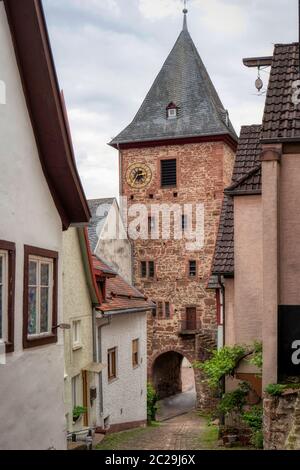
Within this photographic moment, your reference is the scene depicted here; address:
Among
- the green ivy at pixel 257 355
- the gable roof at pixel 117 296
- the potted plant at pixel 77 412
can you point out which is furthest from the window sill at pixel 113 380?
the green ivy at pixel 257 355

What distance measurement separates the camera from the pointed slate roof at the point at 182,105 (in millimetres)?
39969

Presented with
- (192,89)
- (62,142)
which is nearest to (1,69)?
(62,142)

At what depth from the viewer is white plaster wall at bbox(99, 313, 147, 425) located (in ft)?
66.2

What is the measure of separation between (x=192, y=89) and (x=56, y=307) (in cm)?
3437

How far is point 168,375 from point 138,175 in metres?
11.1

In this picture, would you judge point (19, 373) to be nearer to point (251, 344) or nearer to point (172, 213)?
point (251, 344)

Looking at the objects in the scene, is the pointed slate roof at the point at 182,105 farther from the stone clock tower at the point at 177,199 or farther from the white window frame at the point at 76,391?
the white window frame at the point at 76,391

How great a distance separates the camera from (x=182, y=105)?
4147 cm

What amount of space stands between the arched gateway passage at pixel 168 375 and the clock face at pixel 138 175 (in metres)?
8.97

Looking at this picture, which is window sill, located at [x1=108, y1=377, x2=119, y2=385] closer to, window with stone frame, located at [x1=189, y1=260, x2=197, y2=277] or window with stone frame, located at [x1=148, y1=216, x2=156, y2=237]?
window with stone frame, located at [x1=189, y1=260, x2=197, y2=277]

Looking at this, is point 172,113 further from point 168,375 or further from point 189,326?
point 168,375

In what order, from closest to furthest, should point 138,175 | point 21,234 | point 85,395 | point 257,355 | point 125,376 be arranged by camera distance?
point 21,234 < point 257,355 < point 85,395 < point 125,376 < point 138,175

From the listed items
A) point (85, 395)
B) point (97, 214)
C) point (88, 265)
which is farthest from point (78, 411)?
point (97, 214)
